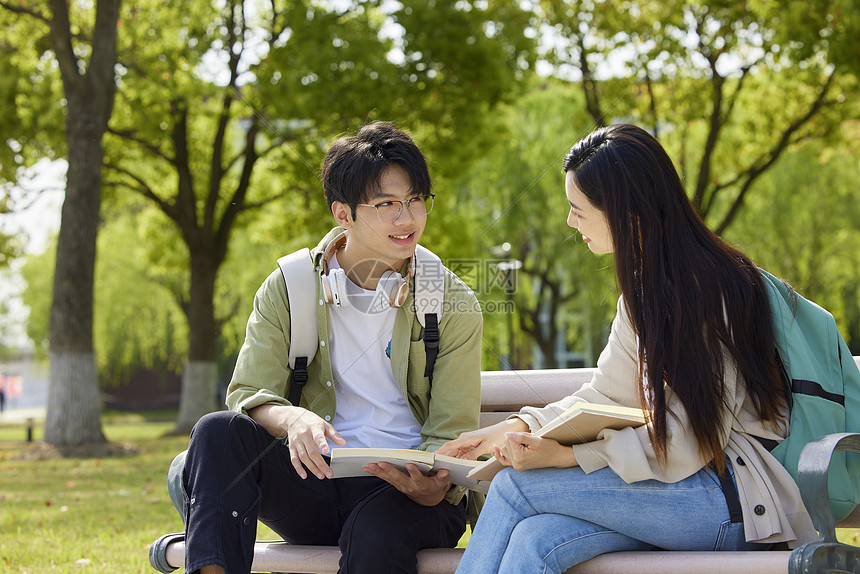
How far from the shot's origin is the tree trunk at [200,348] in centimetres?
1458

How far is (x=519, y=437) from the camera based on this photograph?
2281mm

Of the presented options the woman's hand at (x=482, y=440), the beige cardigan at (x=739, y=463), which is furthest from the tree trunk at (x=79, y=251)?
the beige cardigan at (x=739, y=463)

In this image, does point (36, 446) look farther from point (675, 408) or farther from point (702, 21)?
point (702, 21)

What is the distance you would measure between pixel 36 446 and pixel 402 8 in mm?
8441

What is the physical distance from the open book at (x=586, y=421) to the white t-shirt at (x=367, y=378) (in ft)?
2.66

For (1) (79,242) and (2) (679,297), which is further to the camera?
(1) (79,242)

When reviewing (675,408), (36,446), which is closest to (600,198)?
(675,408)

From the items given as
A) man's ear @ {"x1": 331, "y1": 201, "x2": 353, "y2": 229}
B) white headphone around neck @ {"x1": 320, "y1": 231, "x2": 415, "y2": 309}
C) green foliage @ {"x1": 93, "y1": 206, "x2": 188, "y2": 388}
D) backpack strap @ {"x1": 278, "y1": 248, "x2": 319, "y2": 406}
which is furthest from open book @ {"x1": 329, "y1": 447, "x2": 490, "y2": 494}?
green foliage @ {"x1": 93, "y1": 206, "x2": 188, "y2": 388}

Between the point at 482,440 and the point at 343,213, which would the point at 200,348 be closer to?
the point at 343,213

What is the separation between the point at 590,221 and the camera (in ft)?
8.27

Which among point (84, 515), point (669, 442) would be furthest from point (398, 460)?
point (84, 515)

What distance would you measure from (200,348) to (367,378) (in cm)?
1213

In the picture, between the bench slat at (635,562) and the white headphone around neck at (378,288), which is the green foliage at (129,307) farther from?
the bench slat at (635,562)

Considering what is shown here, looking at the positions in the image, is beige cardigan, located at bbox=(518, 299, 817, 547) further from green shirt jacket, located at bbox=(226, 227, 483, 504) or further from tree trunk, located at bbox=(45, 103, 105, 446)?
tree trunk, located at bbox=(45, 103, 105, 446)
